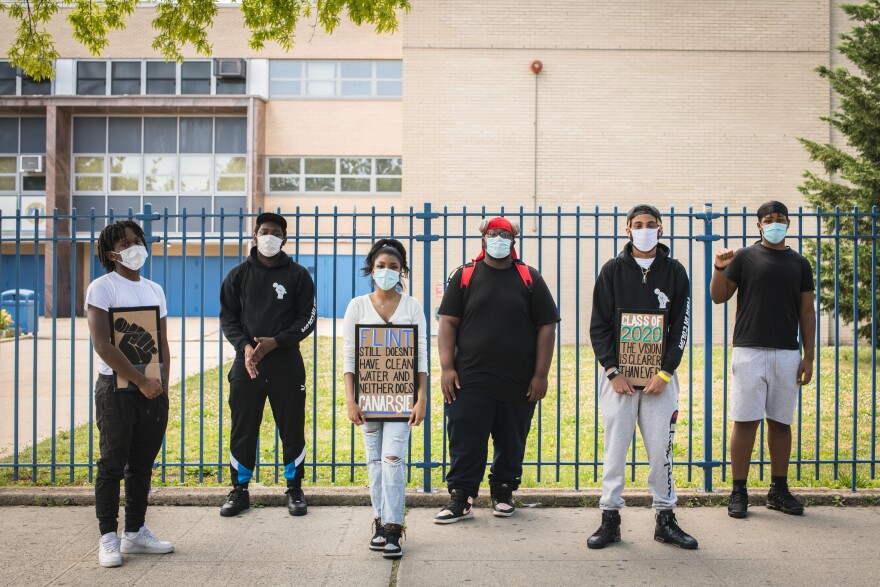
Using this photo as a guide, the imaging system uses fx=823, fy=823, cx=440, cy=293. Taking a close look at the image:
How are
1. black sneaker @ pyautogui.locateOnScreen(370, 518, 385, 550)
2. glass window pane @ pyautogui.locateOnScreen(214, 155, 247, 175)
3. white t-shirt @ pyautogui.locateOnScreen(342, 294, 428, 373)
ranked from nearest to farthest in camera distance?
black sneaker @ pyautogui.locateOnScreen(370, 518, 385, 550) → white t-shirt @ pyautogui.locateOnScreen(342, 294, 428, 373) → glass window pane @ pyautogui.locateOnScreen(214, 155, 247, 175)

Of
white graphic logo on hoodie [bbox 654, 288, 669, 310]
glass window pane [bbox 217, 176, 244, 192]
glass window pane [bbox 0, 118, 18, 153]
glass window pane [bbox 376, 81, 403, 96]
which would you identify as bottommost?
white graphic logo on hoodie [bbox 654, 288, 669, 310]

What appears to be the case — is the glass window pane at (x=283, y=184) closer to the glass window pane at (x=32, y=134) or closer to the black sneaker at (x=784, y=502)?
the glass window pane at (x=32, y=134)

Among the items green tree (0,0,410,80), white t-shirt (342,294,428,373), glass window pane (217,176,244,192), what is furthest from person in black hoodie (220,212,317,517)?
glass window pane (217,176,244,192)

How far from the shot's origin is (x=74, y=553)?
5.00m

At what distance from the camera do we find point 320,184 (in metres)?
30.0

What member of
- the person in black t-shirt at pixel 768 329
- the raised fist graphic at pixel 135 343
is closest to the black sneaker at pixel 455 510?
the person in black t-shirt at pixel 768 329

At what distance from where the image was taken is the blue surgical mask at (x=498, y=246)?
5.37 meters

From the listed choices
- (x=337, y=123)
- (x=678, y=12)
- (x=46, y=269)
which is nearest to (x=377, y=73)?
(x=337, y=123)

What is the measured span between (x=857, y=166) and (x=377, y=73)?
1930cm

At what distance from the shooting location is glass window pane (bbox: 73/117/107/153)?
Result: 31.5 meters

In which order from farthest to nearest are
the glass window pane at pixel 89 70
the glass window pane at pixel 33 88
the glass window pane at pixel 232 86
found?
the glass window pane at pixel 33 88 → the glass window pane at pixel 89 70 → the glass window pane at pixel 232 86

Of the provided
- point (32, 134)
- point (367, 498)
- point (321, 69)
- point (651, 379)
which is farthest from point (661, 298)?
point (32, 134)

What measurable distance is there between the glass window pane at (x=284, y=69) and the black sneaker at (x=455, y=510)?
26.6m

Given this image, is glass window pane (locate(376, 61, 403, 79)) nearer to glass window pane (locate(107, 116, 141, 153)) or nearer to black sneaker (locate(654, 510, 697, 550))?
glass window pane (locate(107, 116, 141, 153))
